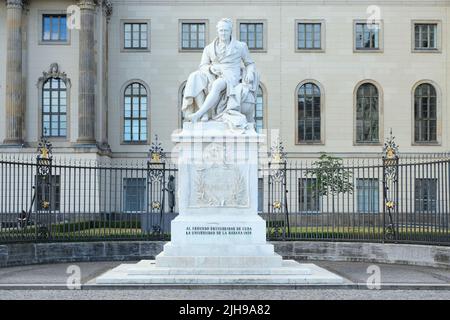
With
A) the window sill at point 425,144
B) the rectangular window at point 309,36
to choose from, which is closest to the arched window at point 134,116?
the rectangular window at point 309,36

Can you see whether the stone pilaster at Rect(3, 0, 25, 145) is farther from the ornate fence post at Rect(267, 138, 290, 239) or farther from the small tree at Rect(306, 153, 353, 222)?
the ornate fence post at Rect(267, 138, 290, 239)

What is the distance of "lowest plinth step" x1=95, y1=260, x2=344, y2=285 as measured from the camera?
1614cm

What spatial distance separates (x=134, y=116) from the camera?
56.5 meters

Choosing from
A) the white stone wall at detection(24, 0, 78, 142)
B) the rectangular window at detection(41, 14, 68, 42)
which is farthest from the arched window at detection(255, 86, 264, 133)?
the rectangular window at detection(41, 14, 68, 42)

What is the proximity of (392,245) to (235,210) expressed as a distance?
6.66 meters

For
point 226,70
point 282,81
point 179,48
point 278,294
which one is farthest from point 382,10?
point 278,294

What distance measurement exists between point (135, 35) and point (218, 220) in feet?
133

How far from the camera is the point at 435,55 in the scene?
57.1m

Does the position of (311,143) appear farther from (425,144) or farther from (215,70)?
(215,70)

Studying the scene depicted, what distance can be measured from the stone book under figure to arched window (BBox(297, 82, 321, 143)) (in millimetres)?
38472

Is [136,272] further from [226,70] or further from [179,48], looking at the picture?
[179,48]

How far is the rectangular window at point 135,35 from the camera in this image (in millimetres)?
56438

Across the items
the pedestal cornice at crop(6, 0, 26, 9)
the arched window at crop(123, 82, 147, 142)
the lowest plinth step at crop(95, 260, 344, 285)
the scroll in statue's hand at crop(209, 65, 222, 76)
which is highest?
the pedestal cornice at crop(6, 0, 26, 9)

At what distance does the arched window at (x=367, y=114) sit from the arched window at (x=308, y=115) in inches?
104
